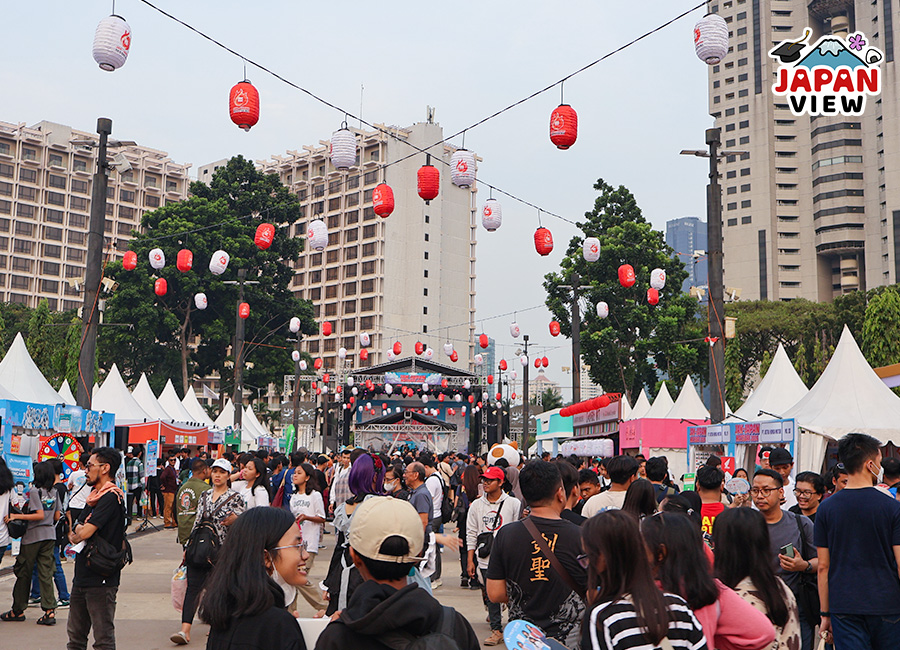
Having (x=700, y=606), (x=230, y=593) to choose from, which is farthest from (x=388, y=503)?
(x=700, y=606)

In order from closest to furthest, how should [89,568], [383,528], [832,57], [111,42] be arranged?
[383,528], [89,568], [111,42], [832,57]

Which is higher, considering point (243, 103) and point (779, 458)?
point (243, 103)

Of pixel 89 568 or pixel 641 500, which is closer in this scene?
pixel 641 500

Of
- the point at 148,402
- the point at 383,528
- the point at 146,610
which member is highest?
the point at 148,402

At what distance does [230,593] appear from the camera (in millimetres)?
2844

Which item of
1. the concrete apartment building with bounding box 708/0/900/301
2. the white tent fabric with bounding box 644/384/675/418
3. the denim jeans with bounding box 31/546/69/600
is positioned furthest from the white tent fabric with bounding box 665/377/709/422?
the concrete apartment building with bounding box 708/0/900/301

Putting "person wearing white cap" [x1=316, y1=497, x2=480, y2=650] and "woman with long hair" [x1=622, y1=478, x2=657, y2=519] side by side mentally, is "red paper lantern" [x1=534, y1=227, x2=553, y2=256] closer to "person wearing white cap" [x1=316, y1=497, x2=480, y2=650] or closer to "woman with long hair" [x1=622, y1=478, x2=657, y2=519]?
"woman with long hair" [x1=622, y1=478, x2=657, y2=519]

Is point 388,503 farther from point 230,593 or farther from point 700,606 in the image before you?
point 700,606

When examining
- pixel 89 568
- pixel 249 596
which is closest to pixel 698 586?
pixel 249 596

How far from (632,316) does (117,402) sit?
→ 2393 centimetres

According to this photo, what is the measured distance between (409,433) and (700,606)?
47.3 metres

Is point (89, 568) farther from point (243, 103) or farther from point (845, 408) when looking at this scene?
point (845, 408)

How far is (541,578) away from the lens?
4.28m

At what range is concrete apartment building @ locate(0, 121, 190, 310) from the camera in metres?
82.2
